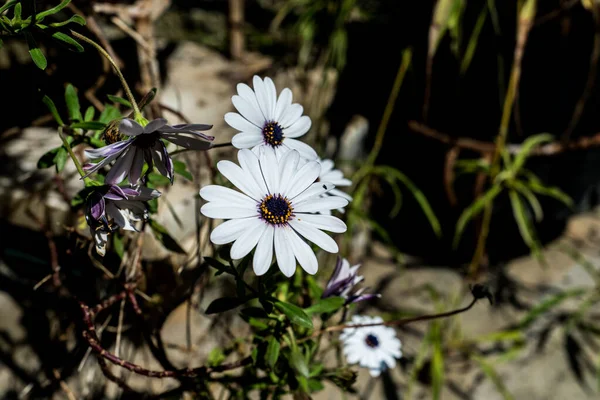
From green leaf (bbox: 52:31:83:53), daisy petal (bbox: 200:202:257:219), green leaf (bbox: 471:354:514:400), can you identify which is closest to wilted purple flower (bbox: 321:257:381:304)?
daisy petal (bbox: 200:202:257:219)

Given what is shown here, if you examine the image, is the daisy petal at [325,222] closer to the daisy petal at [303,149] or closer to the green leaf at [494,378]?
the daisy petal at [303,149]

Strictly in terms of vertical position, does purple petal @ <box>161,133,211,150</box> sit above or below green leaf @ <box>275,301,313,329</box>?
above

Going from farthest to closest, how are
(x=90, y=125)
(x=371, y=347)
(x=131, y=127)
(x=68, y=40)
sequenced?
(x=371, y=347) → (x=90, y=125) → (x=68, y=40) → (x=131, y=127)

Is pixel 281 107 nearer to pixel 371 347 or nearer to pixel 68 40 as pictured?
pixel 68 40

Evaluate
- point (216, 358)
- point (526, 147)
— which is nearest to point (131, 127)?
point (216, 358)

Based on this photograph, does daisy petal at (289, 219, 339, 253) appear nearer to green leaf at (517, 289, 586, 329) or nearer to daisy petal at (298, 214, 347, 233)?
daisy petal at (298, 214, 347, 233)

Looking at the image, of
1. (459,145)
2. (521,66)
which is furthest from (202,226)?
(521,66)

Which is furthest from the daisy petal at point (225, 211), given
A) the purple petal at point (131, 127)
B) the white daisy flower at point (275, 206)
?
the purple petal at point (131, 127)
